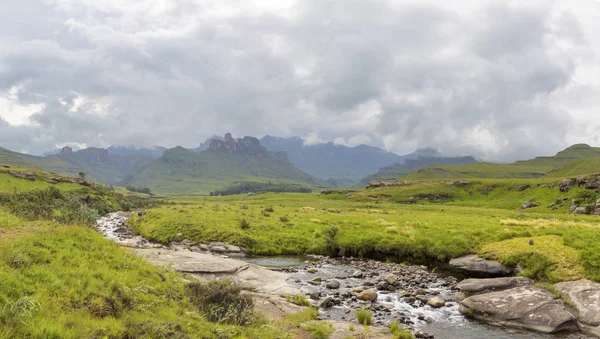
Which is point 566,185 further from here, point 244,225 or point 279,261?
point 279,261

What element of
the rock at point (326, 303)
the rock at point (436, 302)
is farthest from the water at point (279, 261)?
the rock at point (436, 302)

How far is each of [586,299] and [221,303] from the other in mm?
23252

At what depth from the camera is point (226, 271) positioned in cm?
2697

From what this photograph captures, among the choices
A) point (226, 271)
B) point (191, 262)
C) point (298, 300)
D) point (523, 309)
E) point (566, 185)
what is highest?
point (566, 185)

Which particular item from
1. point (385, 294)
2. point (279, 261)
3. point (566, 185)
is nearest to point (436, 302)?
point (385, 294)

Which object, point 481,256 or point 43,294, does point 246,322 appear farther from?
point 481,256

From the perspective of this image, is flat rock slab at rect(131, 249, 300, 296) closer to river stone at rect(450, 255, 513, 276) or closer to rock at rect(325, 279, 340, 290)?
rock at rect(325, 279, 340, 290)

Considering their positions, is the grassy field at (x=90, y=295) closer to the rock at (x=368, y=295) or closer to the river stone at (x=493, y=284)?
the rock at (x=368, y=295)

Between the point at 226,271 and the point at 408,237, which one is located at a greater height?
the point at 408,237

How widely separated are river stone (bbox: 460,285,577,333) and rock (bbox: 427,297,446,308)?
51.4 inches

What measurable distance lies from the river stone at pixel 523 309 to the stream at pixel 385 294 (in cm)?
64

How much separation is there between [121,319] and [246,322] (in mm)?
5599

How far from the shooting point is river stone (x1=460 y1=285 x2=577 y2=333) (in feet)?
64.7

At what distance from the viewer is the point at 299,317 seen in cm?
1941
